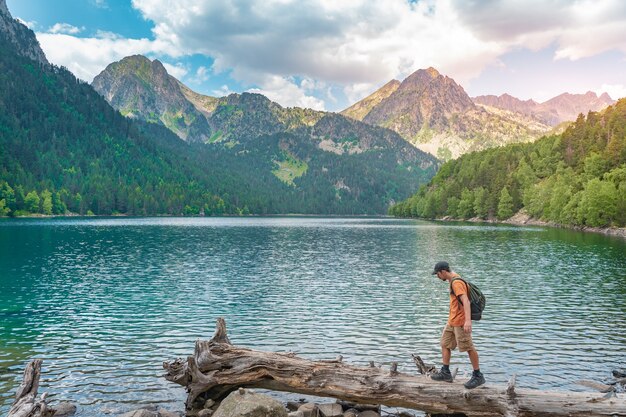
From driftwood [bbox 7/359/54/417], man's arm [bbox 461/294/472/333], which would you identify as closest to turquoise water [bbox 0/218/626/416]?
driftwood [bbox 7/359/54/417]

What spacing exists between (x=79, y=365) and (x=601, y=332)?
116 feet

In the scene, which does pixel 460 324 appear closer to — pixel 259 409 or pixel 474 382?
pixel 474 382

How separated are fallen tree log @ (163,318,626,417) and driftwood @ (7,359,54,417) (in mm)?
5989

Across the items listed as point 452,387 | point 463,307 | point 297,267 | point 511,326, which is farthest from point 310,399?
point 297,267

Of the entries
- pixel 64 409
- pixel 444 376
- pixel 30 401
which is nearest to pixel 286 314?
pixel 64 409

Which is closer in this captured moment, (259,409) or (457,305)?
(259,409)

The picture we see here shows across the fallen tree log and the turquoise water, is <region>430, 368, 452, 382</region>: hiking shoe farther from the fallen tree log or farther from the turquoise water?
the turquoise water

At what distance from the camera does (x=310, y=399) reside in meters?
23.8

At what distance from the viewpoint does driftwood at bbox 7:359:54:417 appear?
58.5ft

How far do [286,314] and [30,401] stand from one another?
26379 millimetres

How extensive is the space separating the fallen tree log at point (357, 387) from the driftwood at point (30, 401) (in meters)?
5.99

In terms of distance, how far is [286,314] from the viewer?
43469 millimetres

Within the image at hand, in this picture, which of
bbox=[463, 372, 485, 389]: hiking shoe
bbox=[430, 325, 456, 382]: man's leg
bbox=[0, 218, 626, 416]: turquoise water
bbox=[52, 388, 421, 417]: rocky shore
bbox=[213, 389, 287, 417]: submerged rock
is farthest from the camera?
bbox=[0, 218, 626, 416]: turquoise water

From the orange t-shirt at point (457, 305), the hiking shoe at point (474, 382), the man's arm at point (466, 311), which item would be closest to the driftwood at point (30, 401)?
the orange t-shirt at point (457, 305)
